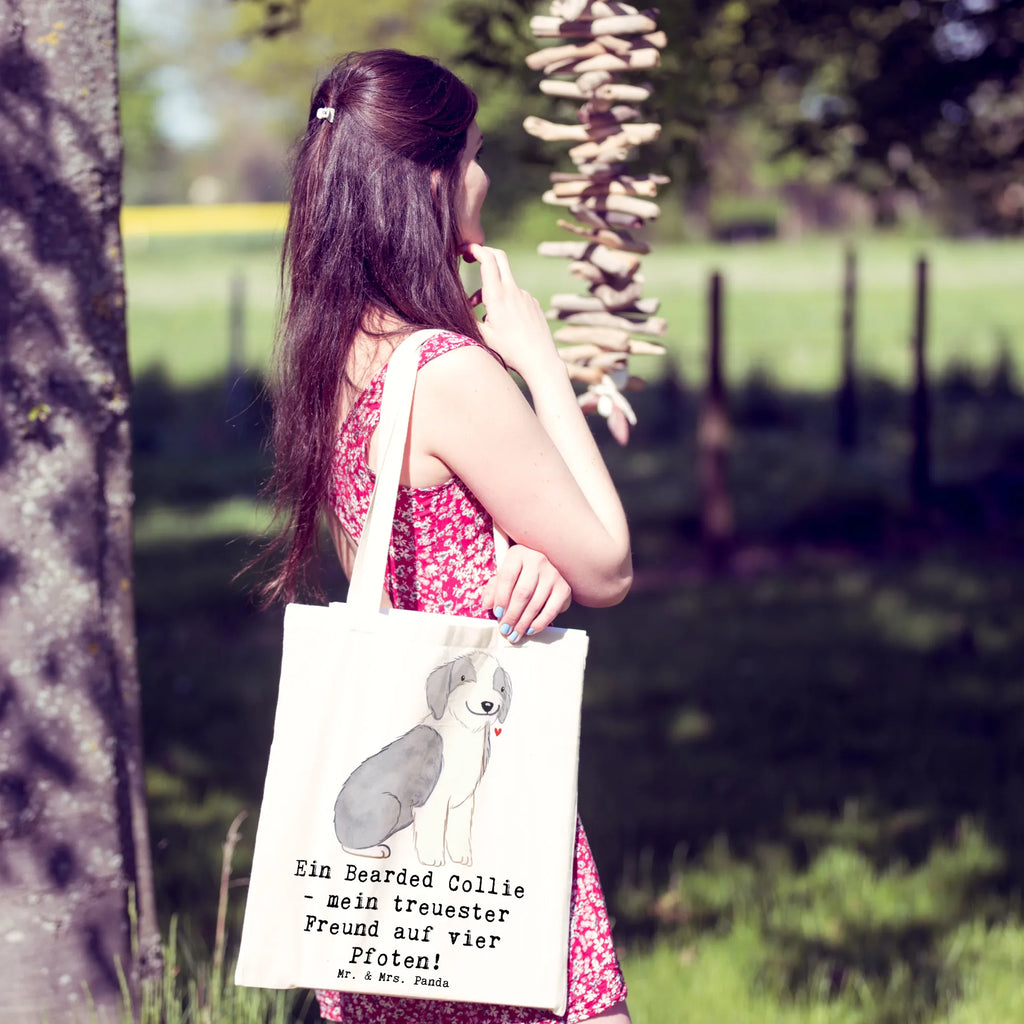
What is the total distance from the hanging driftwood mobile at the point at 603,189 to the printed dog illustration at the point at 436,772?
2.37 ft

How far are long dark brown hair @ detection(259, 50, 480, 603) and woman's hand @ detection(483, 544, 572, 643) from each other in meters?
0.33

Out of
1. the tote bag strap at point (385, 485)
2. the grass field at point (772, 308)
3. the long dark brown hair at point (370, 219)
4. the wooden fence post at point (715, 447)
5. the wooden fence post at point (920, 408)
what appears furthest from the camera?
the grass field at point (772, 308)

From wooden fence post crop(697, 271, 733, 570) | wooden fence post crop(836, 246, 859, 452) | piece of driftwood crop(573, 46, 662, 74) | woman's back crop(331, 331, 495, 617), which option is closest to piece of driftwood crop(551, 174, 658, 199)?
piece of driftwood crop(573, 46, 662, 74)

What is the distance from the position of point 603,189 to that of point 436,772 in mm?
1137

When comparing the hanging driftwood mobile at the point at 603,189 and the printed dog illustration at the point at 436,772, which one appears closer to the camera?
the printed dog illustration at the point at 436,772

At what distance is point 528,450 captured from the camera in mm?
1757

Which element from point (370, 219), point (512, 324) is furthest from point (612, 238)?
point (370, 219)

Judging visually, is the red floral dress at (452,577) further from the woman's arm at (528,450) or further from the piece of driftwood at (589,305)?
the piece of driftwood at (589,305)

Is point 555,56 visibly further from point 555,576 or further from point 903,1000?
point 903,1000

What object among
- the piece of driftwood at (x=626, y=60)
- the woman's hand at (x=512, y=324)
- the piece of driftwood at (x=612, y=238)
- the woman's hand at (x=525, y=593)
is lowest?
the woman's hand at (x=525, y=593)

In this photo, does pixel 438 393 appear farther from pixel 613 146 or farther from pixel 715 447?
pixel 715 447

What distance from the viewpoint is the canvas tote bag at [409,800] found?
5.69 ft

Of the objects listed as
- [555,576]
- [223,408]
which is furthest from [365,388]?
[223,408]

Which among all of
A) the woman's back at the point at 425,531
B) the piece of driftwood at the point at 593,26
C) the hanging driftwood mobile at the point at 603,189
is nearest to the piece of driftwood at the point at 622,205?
the hanging driftwood mobile at the point at 603,189
